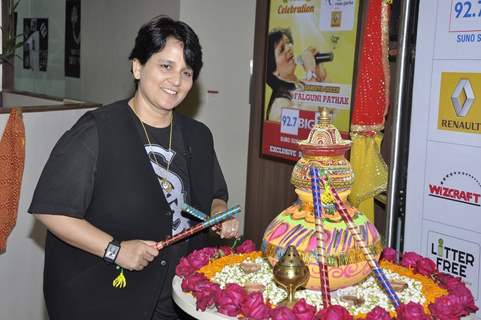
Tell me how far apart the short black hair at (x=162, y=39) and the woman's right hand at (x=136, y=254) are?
52 cm

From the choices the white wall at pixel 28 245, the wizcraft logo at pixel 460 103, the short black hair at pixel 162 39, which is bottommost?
the white wall at pixel 28 245

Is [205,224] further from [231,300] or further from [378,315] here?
[378,315]

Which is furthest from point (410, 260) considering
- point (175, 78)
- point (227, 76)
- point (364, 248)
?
point (227, 76)

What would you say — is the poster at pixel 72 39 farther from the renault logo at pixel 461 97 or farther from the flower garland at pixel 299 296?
the flower garland at pixel 299 296

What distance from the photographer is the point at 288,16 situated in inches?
147

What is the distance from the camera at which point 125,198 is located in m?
1.81

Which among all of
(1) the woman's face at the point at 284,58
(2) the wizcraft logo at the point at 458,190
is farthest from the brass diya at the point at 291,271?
(1) the woman's face at the point at 284,58

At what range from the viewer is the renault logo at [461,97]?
87.1 inches

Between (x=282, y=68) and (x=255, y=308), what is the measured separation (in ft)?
8.51

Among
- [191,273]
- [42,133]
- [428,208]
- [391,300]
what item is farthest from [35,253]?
[391,300]

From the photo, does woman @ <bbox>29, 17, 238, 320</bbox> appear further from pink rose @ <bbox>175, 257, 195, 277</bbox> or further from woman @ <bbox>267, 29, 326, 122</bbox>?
woman @ <bbox>267, 29, 326, 122</bbox>

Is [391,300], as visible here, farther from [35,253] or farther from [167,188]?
[35,253]

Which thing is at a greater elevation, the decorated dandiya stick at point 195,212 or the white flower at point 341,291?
the decorated dandiya stick at point 195,212

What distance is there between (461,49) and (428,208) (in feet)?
1.90
